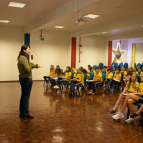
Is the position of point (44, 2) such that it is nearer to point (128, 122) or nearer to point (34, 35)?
point (128, 122)

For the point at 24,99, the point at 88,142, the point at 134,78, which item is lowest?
the point at 88,142

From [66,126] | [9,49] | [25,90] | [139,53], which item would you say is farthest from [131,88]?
[139,53]

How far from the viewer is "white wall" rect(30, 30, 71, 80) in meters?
11.5

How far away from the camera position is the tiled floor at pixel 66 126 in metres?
3.19

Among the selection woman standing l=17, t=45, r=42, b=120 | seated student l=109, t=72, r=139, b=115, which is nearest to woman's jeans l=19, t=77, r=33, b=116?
woman standing l=17, t=45, r=42, b=120

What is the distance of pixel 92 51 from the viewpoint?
13.5 metres

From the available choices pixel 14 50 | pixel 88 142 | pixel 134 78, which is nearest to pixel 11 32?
pixel 14 50

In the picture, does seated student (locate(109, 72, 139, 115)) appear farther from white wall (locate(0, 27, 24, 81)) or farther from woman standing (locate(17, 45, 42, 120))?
white wall (locate(0, 27, 24, 81))

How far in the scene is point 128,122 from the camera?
4059 millimetres

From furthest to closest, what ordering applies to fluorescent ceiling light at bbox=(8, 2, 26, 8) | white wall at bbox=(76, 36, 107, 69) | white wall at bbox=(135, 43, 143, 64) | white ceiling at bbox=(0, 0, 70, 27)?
white wall at bbox=(135, 43, 143, 64)
white wall at bbox=(76, 36, 107, 69)
fluorescent ceiling light at bbox=(8, 2, 26, 8)
white ceiling at bbox=(0, 0, 70, 27)

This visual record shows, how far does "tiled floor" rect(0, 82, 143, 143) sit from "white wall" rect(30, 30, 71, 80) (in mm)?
6417

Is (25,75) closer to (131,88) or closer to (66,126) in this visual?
(66,126)

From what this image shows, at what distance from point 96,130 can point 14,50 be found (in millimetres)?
8832

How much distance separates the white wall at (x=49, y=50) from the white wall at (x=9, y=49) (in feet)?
2.90
